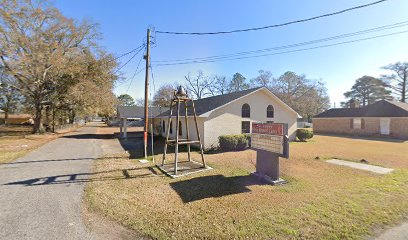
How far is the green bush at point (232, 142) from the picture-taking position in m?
14.1

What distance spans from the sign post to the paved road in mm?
5833

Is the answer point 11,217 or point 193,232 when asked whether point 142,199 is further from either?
point 11,217

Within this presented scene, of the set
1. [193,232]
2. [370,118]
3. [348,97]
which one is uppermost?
[348,97]

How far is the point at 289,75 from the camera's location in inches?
1969

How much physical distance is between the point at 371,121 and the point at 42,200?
103 feet

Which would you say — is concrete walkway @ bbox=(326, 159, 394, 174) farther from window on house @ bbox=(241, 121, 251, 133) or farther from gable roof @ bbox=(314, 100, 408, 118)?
gable roof @ bbox=(314, 100, 408, 118)

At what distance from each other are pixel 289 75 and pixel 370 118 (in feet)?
87.5

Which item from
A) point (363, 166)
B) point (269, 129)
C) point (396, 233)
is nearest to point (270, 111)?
point (363, 166)

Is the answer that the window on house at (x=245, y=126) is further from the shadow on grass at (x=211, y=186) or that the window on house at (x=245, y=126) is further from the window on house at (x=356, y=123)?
the window on house at (x=356, y=123)

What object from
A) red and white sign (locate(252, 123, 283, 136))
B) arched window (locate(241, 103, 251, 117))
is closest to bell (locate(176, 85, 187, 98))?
red and white sign (locate(252, 123, 283, 136))

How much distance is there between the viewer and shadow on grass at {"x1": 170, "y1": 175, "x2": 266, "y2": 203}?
6281 millimetres

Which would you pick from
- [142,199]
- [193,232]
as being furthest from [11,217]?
[193,232]

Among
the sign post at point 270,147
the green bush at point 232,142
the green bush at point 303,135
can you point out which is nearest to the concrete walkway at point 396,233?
the sign post at point 270,147

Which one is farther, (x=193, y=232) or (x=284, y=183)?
(x=284, y=183)
